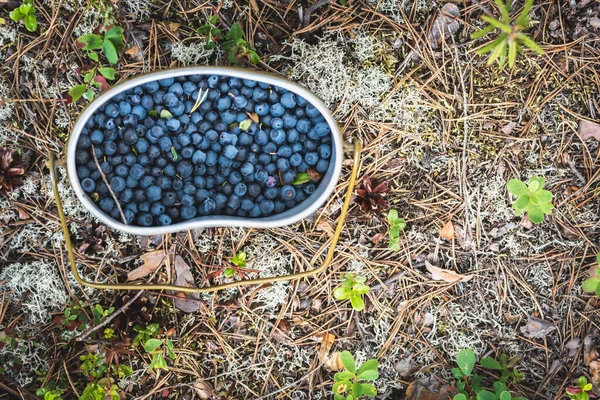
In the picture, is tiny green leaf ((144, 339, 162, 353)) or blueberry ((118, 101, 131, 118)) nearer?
blueberry ((118, 101, 131, 118))

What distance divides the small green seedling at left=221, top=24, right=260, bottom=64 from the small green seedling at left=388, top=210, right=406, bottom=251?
0.92 metres

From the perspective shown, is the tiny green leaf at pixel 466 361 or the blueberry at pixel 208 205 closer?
the blueberry at pixel 208 205

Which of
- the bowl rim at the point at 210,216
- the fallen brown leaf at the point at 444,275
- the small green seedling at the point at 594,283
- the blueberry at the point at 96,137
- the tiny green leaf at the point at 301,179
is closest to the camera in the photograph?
the bowl rim at the point at 210,216

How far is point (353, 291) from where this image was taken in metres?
2.46

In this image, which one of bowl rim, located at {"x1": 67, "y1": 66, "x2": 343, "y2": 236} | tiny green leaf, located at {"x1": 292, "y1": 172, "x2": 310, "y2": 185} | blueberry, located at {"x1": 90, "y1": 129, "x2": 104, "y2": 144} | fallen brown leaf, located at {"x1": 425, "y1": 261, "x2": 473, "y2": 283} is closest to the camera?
bowl rim, located at {"x1": 67, "y1": 66, "x2": 343, "y2": 236}

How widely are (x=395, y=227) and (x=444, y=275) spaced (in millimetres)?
334

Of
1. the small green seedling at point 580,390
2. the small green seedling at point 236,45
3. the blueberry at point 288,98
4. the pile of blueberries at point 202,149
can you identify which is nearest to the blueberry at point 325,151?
the pile of blueberries at point 202,149

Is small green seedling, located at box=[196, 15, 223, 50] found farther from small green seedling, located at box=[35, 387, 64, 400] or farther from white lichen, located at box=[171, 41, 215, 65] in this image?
small green seedling, located at box=[35, 387, 64, 400]

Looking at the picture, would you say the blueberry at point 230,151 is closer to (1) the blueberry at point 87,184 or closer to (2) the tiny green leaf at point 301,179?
(2) the tiny green leaf at point 301,179

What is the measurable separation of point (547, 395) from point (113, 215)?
217 cm

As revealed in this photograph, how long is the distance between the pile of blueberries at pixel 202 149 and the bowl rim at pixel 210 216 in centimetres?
7

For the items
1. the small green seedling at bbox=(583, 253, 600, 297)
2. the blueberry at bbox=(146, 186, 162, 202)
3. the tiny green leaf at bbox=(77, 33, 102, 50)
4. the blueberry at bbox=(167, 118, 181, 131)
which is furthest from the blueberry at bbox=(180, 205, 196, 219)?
the small green seedling at bbox=(583, 253, 600, 297)

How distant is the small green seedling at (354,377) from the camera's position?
2.39 m

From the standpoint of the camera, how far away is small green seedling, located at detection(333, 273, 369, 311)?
96.0 inches
